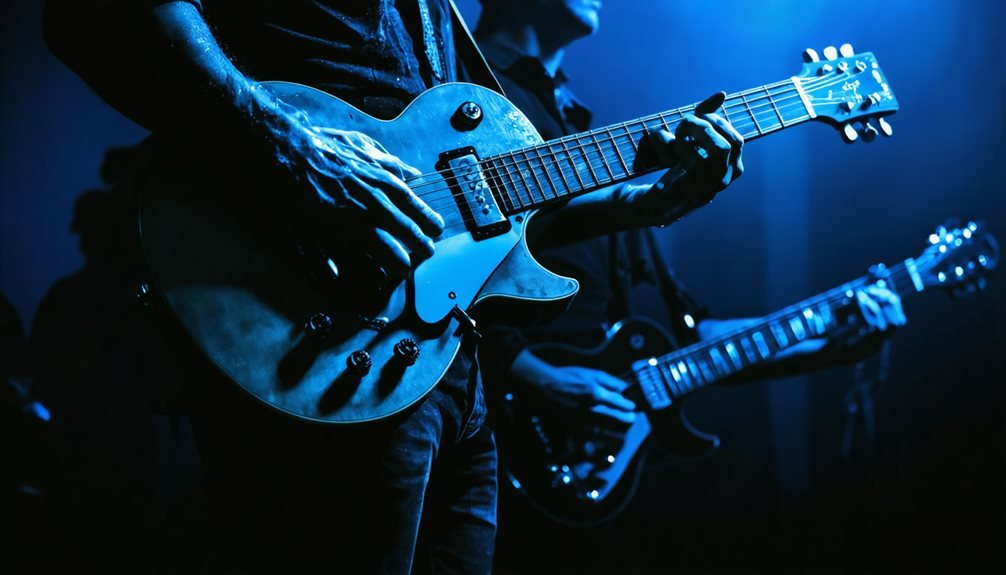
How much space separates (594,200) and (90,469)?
1.65 metres

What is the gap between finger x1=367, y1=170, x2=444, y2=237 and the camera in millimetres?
→ 898

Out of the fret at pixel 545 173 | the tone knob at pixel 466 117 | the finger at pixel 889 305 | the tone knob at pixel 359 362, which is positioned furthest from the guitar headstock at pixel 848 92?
the finger at pixel 889 305

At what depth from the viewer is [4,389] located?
191cm

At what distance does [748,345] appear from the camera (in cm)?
233

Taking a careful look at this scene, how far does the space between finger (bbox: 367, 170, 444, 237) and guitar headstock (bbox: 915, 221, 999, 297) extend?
7.33 feet

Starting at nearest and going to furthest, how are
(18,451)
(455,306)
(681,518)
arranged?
(455,306), (18,451), (681,518)

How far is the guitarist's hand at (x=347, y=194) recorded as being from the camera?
879 mm

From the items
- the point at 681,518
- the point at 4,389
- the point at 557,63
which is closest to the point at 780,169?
the point at 557,63

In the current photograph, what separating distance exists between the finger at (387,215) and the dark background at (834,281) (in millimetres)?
1910

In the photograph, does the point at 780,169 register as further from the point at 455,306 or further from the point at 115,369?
the point at 115,369

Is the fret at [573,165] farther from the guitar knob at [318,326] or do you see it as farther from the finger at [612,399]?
the finger at [612,399]

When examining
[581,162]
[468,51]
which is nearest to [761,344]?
[581,162]

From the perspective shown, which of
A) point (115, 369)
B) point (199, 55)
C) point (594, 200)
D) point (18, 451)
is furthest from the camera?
point (115, 369)

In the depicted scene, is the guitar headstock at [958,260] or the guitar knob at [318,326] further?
the guitar headstock at [958,260]
